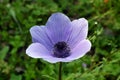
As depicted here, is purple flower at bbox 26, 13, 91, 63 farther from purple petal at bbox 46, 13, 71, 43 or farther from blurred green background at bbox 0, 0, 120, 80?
blurred green background at bbox 0, 0, 120, 80

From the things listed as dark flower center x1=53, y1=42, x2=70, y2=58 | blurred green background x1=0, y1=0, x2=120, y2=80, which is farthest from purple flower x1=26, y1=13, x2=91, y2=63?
blurred green background x1=0, y1=0, x2=120, y2=80

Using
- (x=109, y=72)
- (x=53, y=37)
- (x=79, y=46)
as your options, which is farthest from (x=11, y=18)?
(x=79, y=46)

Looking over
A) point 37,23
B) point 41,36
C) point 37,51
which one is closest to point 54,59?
point 37,51

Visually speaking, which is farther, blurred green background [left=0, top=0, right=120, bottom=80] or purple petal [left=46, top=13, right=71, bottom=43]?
blurred green background [left=0, top=0, right=120, bottom=80]

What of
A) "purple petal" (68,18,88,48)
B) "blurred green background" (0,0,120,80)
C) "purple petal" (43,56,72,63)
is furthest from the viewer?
"blurred green background" (0,0,120,80)

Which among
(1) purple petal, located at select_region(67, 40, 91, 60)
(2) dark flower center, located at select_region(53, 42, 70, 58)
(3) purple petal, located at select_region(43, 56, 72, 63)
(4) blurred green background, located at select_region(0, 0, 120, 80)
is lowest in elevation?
(4) blurred green background, located at select_region(0, 0, 120, 80)

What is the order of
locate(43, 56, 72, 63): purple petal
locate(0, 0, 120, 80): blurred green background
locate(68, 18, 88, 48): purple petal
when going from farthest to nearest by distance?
locate(0, 0, 120, 80): blurred green background, locate(68, 18, 88, 48): purple petal, locate(43, 56, 72, 63): purple petal

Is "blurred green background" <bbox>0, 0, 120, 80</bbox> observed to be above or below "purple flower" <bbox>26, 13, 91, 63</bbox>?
below
